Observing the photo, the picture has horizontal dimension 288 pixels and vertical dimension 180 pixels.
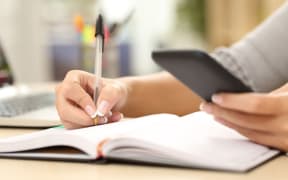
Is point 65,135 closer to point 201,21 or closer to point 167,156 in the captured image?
point 167,156

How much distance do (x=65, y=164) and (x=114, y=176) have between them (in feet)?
0.33

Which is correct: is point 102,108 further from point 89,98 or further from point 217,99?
point 217,99

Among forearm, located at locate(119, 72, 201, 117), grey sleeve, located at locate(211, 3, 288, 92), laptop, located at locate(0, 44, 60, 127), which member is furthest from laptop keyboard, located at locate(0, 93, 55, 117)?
grey sleeve, located at locate(211, 3, 288, 92)

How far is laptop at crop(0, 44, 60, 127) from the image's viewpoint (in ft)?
4.15

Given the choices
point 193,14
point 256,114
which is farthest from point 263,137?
point 193,14

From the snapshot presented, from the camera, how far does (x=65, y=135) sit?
907 mm

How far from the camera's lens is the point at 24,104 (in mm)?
1556

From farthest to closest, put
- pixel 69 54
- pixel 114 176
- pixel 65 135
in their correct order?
1. pixel 69 54
2. pixel 65 135
3. pixel 114 176

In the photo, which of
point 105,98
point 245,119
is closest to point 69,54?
point 105,98

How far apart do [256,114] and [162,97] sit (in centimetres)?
66

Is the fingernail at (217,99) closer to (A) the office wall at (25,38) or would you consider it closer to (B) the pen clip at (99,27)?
(B) the pen clip at (99,27)

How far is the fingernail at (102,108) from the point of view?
1044 millimetres

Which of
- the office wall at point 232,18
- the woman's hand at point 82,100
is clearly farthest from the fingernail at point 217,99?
the office wall at point 232,18

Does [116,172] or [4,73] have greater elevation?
[116,172]
